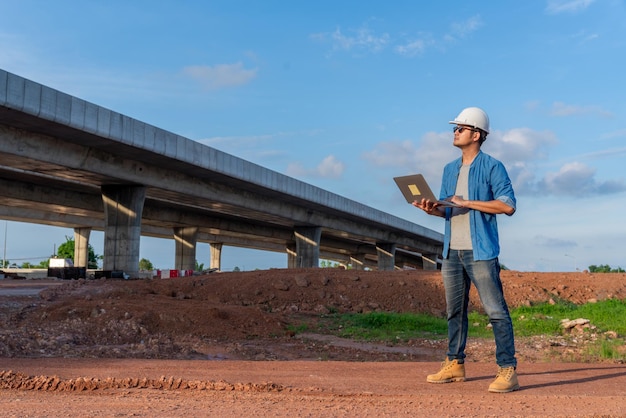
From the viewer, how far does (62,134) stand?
28719 millimetres

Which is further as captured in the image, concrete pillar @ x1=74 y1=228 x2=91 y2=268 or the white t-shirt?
concrete pillar @ x1=74 y1=228 x2=91 y2=268

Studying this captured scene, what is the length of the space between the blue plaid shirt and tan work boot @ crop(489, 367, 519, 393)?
1.03 meters

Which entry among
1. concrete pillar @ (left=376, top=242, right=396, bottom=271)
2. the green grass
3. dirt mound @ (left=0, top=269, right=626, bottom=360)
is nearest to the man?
dirt mound @ (left=0, top=269, right=626, bottom=360)

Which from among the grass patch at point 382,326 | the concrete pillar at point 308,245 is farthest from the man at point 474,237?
the concrete pillar at point 308,245

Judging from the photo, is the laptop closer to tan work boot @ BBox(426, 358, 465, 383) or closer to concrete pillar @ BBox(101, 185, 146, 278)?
tan work boot @ BBox(426, 358, 465, 383)

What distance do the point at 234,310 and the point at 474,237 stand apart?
10.4 metres

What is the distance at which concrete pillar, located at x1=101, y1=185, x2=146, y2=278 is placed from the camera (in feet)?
116

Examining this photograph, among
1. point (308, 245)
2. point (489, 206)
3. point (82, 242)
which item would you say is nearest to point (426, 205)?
point (489, 206)

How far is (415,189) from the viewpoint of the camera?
6.30m

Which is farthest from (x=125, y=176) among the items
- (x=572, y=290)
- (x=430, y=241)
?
(x=430, y=241)

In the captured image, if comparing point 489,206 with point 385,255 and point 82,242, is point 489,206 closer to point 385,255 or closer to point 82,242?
point 82,242

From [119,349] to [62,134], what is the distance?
20.3 m

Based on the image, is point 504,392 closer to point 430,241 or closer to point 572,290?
point 572,290

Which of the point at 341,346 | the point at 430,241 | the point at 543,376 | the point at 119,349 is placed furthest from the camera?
the point at 430,241
